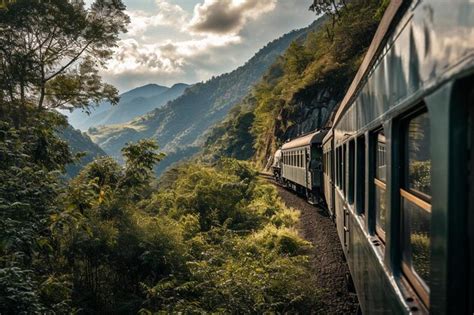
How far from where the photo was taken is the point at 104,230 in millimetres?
8508

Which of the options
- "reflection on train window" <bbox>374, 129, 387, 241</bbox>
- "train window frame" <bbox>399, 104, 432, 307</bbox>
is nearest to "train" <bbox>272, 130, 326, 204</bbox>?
"reflection on train window" <bbox>374, 129, 387, 241</bbox>

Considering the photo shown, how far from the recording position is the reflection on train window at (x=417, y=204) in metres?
1.98

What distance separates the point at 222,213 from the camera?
15461mm

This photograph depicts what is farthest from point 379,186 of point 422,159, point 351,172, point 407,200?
point 351,172

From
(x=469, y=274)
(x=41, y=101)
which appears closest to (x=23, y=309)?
(x=469, y=274)

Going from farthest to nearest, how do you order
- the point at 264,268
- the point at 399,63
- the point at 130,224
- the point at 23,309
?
the point at 130,224 → the point at 264,268 → the point at 23,309 → the point at 399,63

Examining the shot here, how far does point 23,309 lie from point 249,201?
14861mm

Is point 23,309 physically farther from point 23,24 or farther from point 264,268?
point 23,24

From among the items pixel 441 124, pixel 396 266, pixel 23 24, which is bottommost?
pixel 396 266

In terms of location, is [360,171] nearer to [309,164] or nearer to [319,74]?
[309,164]

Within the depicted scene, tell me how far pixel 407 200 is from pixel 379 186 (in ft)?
3.30

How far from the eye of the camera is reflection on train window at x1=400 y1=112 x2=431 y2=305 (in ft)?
6.49

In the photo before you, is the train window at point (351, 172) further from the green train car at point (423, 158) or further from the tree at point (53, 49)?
the tree at point (53, 49)

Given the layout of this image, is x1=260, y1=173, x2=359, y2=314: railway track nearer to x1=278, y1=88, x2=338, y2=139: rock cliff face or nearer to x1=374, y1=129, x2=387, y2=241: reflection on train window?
x1=374, y1=129, x2=387, y2=241: reflection on train window
